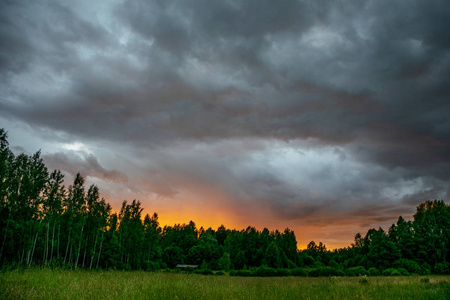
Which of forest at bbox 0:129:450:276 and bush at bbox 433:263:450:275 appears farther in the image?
bush at bbox 433:263:450:275

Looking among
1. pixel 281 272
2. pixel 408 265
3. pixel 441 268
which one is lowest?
pixel 281 272

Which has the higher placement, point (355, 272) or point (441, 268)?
point (441, 268)

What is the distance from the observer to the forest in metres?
42.8

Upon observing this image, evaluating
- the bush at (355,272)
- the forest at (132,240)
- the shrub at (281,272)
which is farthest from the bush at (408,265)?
the shrub at (281,272)

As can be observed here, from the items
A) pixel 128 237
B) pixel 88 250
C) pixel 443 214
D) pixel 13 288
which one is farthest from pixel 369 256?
pixel 13 288

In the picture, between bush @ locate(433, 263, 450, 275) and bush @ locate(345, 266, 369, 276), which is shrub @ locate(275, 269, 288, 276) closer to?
bush @ locate(345, 266, 369, 276)

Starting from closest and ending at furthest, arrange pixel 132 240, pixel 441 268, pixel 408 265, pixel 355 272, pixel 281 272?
pixel 281 272, pixel 355 272, pixel 441 268, pixel 408 265, pixel 132 240

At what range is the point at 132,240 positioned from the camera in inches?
2904

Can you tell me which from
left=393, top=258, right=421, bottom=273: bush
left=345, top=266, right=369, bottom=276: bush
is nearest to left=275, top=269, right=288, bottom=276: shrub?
left=345, top=266, right=369, bottom=276: bush

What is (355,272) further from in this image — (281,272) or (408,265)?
(408,265)

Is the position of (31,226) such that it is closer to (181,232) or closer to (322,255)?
(181,232)

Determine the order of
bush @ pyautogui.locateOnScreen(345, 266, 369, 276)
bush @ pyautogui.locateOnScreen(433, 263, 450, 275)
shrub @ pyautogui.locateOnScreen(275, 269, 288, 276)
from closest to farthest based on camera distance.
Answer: bush @ pyautogui.locateOnScreen(345, 266, 369, 276), shrub @ pyautogui.locateOnScreen(275, 269, 288, 276), bush @ pyautogui.locateOnScreen(433, 263, 450, 275)

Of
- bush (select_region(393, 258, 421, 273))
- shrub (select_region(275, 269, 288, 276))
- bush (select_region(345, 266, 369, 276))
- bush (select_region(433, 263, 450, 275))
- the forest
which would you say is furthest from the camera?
bush (select_region(393, 258, 421, 273))

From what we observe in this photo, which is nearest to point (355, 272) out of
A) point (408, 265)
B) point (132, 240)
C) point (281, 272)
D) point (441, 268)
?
point (281, 272)
